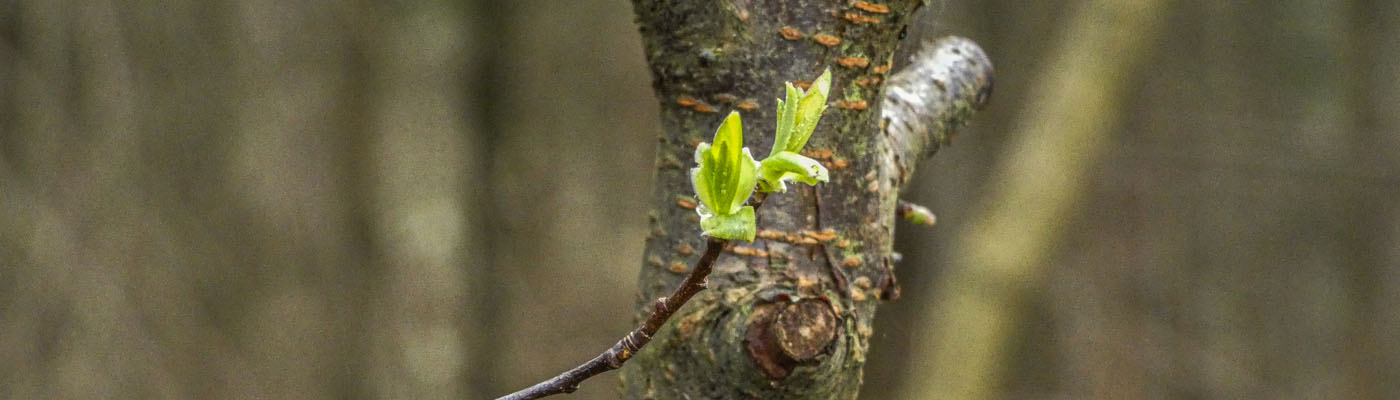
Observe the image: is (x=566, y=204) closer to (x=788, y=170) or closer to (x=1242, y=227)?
(x=1242, y=227)

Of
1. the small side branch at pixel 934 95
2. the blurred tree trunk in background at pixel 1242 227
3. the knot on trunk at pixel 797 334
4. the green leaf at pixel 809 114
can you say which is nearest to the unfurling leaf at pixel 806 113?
the green leaf at pixel 809 114

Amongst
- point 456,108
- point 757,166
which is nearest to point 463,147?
point 456,108

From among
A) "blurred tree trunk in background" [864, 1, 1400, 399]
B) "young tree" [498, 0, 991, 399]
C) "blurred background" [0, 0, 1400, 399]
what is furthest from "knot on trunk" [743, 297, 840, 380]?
"blurred tree trunk in background" [864, 1, 1400, 399]

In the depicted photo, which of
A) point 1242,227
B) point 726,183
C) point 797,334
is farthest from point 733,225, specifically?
point 1242,227

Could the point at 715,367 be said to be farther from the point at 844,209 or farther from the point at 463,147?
the point at 463,147

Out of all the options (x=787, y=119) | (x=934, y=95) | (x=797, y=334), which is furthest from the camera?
(x=934, y=95)

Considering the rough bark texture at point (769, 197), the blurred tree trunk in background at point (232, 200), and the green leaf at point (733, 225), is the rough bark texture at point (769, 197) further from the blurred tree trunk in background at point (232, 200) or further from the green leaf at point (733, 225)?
the blurred tree trunk in background at point (232, 200)
